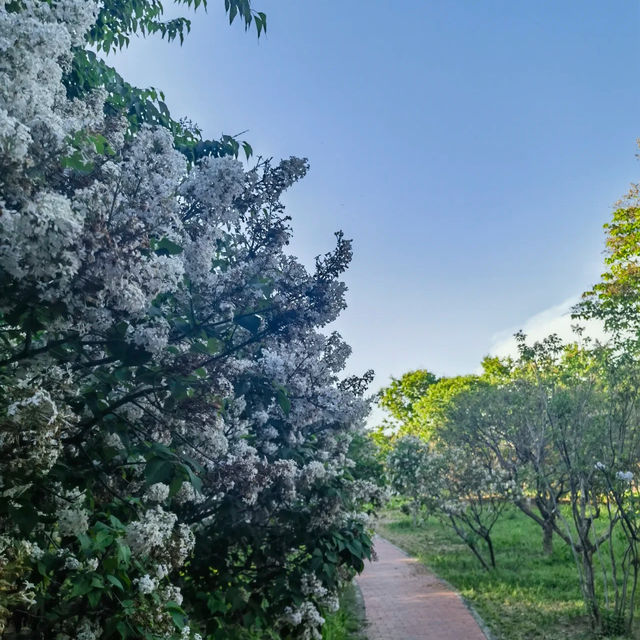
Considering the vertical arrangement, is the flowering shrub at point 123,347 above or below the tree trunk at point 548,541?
above

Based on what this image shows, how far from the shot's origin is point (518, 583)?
43.0 feet

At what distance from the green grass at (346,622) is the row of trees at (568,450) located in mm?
3412

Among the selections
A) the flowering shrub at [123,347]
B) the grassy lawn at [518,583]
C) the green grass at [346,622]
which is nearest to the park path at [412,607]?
the green grass at [346,622]

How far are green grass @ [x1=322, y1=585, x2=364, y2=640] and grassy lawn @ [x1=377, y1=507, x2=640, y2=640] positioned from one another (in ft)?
7.03

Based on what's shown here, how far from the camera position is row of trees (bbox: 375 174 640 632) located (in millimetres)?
9922

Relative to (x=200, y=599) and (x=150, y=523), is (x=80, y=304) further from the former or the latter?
(x=200, y=599)

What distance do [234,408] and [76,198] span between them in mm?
2426

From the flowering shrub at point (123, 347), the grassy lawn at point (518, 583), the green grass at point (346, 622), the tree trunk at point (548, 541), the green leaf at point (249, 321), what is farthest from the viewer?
the tree trunk at point (548, 541)

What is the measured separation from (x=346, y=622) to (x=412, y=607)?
1749mm

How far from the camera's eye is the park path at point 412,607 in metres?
9.74

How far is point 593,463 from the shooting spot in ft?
33.1

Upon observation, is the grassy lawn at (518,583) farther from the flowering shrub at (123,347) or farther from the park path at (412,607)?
the flowering shrub at (123,347)

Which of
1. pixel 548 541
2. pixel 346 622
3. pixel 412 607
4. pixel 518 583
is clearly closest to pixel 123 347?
pixel 346 622

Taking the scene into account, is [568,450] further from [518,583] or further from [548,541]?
[548,541]
